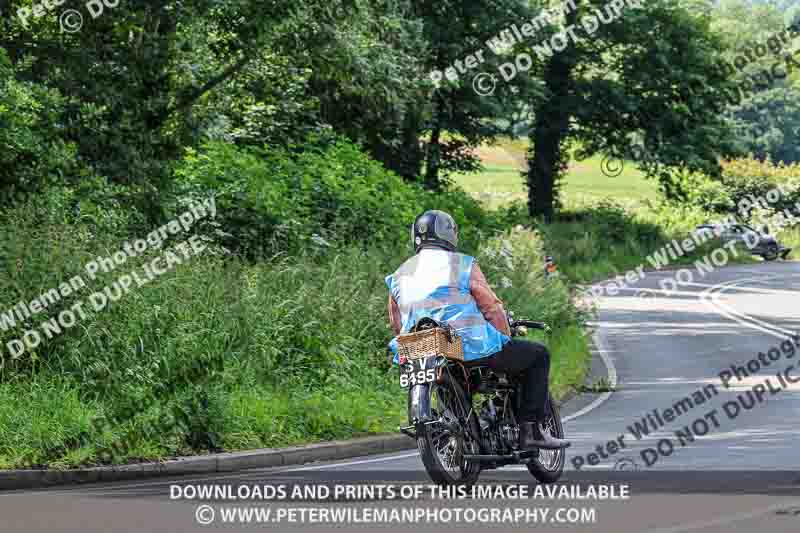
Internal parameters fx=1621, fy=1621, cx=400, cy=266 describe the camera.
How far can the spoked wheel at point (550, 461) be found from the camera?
1163cm

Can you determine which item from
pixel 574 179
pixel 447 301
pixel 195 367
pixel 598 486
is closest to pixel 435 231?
pixel 447 301

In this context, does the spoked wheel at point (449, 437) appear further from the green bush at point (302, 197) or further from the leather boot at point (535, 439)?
the green bush at point (302, 197)

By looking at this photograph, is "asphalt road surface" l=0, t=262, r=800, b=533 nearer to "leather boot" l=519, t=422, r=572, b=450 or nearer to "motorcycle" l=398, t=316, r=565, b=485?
"motorcycle" l=398, t=316, r=565, b=485

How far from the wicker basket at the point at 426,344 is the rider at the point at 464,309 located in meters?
0.12

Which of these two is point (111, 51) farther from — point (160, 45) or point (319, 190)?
point (319, 190)

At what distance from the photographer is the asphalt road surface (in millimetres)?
9648

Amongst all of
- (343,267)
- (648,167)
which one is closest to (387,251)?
(343,267)

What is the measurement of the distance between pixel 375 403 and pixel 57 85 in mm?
7724

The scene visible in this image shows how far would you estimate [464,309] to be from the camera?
35.7 feet

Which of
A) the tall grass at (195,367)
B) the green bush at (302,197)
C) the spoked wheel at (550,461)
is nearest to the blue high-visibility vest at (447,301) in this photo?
the spoked wheel at (550,461)

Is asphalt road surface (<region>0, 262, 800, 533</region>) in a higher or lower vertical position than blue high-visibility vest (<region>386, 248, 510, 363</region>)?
lower

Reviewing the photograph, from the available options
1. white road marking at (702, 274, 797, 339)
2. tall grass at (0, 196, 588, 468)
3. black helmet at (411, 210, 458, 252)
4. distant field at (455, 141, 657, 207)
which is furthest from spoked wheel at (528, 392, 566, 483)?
distant field at (455, 141, 657, 207)

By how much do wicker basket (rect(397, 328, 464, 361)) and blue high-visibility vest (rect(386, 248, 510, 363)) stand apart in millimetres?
163

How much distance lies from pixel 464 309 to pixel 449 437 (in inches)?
34.1
